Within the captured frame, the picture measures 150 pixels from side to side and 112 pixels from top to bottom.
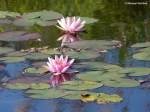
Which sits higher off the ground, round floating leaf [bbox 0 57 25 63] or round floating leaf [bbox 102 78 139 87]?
round floating leaf [bbox 0 57 25 63]

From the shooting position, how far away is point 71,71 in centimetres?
459

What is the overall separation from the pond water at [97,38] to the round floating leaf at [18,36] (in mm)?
90

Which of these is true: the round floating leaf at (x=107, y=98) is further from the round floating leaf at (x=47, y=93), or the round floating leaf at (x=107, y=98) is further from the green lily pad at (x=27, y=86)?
the green lily pad at (x=27, y=86)

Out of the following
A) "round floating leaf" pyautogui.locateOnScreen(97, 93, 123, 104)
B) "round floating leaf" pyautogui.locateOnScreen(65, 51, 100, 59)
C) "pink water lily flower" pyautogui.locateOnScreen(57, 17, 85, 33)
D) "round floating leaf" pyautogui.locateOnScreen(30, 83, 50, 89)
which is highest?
"pink water lily flower" pyautogui.locateOnScreen(57, 17, 85, 33)

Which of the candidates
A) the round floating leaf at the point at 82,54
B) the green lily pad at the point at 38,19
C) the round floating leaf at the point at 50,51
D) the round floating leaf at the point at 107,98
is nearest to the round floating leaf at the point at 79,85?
the round floating leaf at the point at 107,98

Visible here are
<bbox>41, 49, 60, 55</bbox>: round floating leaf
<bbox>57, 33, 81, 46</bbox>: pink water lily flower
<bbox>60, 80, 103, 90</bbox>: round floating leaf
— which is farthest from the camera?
<bbox>57, 33, 81, 46</bbox>: pink water lily flower

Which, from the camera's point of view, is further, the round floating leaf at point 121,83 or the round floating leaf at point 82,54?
the round floating leaf at point 82,54

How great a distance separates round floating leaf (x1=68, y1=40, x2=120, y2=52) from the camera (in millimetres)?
5449

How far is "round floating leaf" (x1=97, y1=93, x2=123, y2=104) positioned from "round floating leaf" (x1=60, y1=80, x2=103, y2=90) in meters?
0.22

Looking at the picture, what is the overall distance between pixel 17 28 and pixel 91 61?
6.64 feet

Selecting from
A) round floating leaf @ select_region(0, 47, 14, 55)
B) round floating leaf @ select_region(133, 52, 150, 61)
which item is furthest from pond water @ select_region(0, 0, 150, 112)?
round floating leaf @ select_region(0, 47, 14, 55)

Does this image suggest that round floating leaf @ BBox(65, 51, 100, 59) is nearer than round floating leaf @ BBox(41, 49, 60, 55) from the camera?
Yes

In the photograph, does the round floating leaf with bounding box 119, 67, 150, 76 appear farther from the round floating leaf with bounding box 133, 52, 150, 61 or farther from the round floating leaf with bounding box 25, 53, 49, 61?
the round floating leaf with bounding box 25, 53, 49, 61

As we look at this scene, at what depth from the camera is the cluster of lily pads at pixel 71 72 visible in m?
4.02
